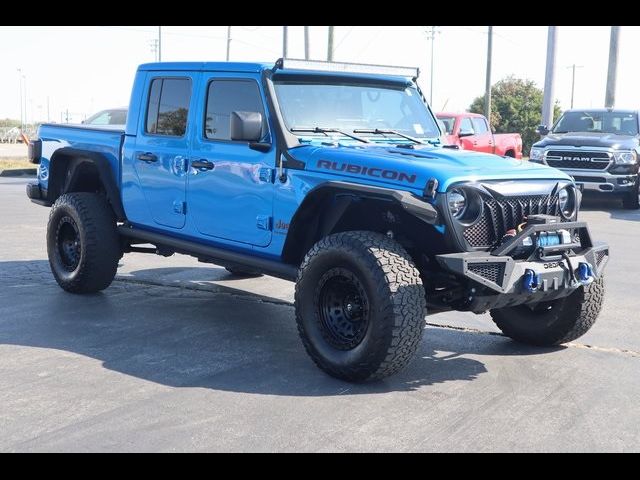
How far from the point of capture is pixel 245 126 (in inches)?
228

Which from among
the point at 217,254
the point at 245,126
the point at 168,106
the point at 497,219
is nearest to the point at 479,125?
the point at 168,106

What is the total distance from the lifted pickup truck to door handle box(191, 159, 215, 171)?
35.3ft

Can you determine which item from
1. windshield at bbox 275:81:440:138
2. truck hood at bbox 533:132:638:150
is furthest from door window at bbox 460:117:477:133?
windshield at bbox 275:81:440:138

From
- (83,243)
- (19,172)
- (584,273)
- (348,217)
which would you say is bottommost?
(19,172)

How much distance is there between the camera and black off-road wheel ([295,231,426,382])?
4988mm

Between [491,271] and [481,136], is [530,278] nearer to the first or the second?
[491,271]

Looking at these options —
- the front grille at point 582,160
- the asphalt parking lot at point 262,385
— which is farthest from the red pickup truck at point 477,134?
the asphalt parking lot at point 262,385

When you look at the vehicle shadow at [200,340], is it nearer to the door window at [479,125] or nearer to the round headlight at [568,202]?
the round headlight at [568,202]

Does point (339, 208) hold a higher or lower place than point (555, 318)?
higher

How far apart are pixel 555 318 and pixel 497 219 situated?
45.9 inches

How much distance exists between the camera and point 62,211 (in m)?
7.75

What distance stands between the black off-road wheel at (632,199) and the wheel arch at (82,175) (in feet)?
36.7

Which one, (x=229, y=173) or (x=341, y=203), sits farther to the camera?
(x=229, y=173)
